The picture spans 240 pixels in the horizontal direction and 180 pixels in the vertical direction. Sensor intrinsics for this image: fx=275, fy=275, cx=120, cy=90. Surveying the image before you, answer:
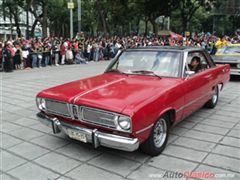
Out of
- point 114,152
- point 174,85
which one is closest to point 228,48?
point 174,85

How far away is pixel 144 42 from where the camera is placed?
24.4 metres

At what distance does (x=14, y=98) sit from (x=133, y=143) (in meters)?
5.31

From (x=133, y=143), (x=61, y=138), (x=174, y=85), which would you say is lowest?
(x=61, y=138)

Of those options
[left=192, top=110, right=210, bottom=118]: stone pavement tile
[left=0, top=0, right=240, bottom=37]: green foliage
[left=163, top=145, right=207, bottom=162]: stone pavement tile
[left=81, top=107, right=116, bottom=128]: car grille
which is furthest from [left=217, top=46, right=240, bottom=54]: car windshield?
[left=0, top=0, right=240, bottom=37]: green foliage

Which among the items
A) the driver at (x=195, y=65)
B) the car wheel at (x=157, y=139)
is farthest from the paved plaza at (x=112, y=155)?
the driver at (x=195, y=65)

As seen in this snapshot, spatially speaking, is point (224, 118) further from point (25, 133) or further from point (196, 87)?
point (25, 133)

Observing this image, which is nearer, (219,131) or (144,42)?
(219,131)

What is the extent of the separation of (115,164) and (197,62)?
2982 millimetres

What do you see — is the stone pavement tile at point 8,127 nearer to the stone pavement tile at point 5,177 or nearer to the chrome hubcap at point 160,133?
the stone pavement tile at point 5,177

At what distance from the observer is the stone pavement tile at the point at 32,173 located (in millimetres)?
3559

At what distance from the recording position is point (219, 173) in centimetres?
369

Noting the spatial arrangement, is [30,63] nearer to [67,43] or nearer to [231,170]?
[67,43]

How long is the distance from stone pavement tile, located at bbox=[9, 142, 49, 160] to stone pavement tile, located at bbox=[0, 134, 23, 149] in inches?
5.3

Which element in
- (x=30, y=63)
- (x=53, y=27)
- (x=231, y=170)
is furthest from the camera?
(x=53, y=27)
